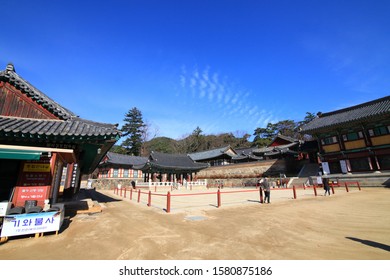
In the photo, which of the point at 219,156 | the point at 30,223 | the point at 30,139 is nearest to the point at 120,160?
the point at 219,156

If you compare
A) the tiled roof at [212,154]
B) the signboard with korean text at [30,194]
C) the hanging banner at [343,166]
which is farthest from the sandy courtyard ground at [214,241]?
the tiled roof at [212,154]

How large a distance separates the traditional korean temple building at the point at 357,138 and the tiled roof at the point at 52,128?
27296 millimetres

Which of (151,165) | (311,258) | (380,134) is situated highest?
(380,134)

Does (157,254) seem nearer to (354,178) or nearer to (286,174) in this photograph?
(354,178)

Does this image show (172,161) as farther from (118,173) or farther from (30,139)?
(30,139)

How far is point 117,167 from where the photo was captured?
3912 centimetres

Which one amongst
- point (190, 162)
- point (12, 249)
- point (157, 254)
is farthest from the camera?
point (190, 162)

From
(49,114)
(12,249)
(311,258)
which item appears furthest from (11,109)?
(311,258)

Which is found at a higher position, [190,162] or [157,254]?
[190,162]

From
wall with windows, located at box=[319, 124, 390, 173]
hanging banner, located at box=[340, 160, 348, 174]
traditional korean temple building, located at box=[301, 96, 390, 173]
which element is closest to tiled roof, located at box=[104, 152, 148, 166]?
traditional korean temple building, located at box=[301, 96, 390, 173]

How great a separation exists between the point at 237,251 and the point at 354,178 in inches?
978

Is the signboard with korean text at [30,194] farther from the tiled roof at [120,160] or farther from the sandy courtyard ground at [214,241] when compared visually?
the tiled roof at [120,160]

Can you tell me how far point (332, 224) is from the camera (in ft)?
20.9

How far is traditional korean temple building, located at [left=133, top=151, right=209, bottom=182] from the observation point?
31391mm
